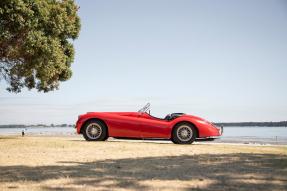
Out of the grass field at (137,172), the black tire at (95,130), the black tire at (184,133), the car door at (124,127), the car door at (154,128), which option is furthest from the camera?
the black tire at (95,130)

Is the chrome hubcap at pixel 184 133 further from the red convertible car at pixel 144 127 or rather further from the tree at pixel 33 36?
the tree at pixel 33 36

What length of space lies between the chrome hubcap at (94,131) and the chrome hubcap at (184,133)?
2.89 m

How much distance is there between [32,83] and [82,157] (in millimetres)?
11841

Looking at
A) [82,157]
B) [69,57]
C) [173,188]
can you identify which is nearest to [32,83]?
[69,57]

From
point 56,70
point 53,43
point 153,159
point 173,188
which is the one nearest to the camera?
point 173,188

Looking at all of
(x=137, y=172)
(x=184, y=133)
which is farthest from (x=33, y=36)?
(x=137, y=172)

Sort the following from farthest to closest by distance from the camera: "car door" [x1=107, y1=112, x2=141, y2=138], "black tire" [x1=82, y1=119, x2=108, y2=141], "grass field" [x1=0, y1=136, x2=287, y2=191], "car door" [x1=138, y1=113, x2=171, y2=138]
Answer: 1. "black tire" [x1=82, y1=119, x2=108, y2=141]
2. "car door" [x1=107, y1=112, x2=141, y2=138]
3. "car door" [x1=138, y1=113, x2=171, y2=138]
4. "grass field" [x1=0, y1=136, x2=287, y2=191]

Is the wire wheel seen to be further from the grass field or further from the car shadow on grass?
the car shadow on grass

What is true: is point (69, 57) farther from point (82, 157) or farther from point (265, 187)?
point (265, 187)

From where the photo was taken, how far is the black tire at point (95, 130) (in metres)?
14.9

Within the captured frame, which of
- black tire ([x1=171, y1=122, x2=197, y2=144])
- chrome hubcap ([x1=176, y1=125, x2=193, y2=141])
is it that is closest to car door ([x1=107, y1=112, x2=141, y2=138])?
black tire ([x1=171, y1=122, x2=197, y2=144])

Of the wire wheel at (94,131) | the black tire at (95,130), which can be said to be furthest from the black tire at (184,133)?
the wire wheel at (94,131)

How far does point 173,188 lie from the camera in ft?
17.7

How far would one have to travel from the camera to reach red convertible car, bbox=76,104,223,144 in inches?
572
